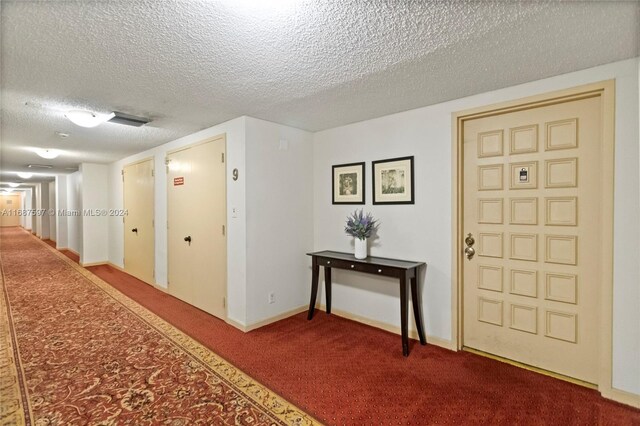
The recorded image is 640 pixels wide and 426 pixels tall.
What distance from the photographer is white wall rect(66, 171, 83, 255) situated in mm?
7348

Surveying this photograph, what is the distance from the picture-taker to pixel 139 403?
2.10 m

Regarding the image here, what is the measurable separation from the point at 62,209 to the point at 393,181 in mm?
9947

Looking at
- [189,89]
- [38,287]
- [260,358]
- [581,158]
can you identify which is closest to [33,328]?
[38,287]

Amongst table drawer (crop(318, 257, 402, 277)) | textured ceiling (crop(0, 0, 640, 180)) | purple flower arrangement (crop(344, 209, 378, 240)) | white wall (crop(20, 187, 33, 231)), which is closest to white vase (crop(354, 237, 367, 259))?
purple flower arrangement (crop(344, 209, 378, 240))

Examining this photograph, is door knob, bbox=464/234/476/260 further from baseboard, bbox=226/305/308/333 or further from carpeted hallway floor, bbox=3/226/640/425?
baseboard, bbox=226/305/308/333

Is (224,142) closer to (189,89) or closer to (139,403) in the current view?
(189,89)

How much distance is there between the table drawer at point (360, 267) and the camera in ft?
9.48

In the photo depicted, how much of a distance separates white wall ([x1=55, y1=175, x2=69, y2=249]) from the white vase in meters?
9.11

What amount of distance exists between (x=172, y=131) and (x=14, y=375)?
286 centimetres

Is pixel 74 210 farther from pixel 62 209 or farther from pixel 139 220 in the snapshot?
pixel 139 220

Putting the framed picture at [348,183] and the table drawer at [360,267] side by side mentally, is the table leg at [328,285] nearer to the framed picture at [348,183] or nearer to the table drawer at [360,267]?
the table drawer at [360,267]

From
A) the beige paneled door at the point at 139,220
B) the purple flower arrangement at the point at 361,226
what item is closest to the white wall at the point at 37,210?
the beige paneled door at the point at 139,220

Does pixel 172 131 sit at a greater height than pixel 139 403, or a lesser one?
greater

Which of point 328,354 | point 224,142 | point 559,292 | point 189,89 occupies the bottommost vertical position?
point 328,354
